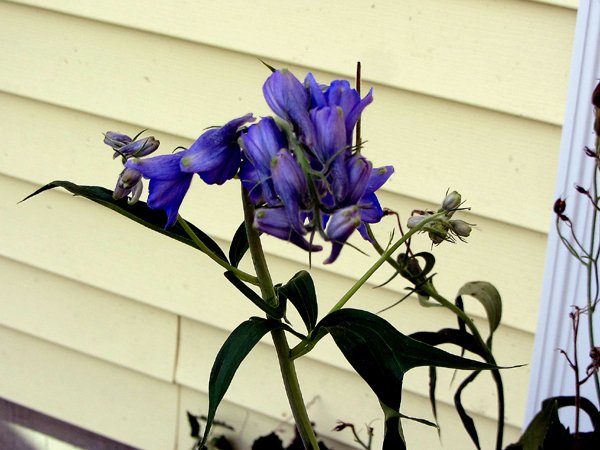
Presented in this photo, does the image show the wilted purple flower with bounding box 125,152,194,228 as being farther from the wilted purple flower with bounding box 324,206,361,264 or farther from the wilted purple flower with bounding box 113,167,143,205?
the wilted purple flower with bounding box 324,206,361,264

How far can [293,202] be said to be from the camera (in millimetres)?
555

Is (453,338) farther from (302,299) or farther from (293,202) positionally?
(293,202)

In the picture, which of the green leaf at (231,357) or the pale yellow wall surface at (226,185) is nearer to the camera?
the green leaf at (231,357)

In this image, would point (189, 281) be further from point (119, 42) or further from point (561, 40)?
point (561, 40)

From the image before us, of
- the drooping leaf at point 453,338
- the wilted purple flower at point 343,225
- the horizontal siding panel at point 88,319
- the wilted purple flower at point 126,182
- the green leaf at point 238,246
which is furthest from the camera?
the horizontal siding panel at point 88,319

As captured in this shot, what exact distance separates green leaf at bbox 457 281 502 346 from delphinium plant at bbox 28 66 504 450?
0.27 meters

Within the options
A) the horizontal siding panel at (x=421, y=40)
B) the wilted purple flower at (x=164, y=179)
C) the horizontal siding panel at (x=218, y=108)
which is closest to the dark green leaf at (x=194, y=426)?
the horizontal siding panel at (x=218, y=108)

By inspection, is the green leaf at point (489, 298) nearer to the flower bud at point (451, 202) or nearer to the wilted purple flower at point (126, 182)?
the flower bud at point (451, 202)

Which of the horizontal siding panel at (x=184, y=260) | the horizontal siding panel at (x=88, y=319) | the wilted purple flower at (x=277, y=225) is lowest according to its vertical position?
the horizontal siding panel at (x=88, y=319)

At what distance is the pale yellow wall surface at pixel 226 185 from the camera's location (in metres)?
1.37

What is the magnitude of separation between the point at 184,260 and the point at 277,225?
3.81 ft

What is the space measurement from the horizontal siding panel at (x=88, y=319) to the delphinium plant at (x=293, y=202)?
3.74 feet

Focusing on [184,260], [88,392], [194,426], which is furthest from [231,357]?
[88,392]

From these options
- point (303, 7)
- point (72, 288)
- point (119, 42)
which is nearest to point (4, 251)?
point (72, 288)
